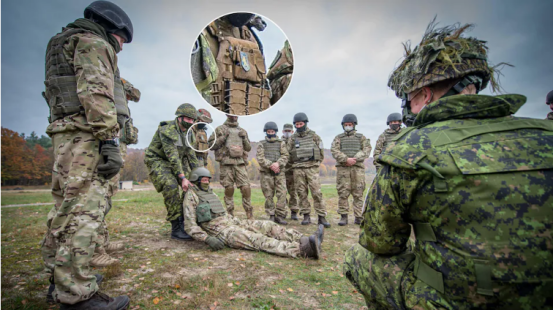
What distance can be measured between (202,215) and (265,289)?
1958 millimetres

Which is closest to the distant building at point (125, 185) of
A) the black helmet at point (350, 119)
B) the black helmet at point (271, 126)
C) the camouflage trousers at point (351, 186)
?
the black helmet at point (271, 126)

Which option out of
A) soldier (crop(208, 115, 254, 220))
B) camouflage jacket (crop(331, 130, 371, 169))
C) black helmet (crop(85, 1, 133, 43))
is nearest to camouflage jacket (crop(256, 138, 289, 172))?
soldier (crop(208, 115, 254, 220))

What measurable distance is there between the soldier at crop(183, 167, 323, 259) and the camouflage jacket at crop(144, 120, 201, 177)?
0.53m

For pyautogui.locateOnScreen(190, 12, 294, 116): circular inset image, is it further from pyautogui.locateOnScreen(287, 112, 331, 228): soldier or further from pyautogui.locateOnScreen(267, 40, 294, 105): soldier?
pyautogui.locateOnScreen(287, 112, 331, 228): soldier

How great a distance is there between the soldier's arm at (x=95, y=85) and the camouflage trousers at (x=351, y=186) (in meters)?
5.59

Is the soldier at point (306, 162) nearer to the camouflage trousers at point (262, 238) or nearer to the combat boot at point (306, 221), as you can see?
the combat boot at point (306, 221)

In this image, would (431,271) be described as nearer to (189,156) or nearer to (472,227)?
(472,227)

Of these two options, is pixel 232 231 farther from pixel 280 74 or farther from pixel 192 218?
pixel 280 74

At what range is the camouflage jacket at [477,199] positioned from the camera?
1250mm

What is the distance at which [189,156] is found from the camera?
5.48 m

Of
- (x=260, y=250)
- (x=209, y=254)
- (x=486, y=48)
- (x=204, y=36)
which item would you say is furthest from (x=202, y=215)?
(x=486, y=48)

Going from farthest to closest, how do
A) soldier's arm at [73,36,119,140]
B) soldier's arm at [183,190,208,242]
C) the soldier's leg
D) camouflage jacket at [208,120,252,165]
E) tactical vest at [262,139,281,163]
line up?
1. tactical vest at [262,139,281,163]
2. camouflage jacket at [208,120,252,165]
3. soldier's arm at [183,190,208,242]
4. soldier's arm at [73,36,119,140]
5. the soldier's leg

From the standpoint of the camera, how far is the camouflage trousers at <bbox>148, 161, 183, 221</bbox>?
4895 millimetres

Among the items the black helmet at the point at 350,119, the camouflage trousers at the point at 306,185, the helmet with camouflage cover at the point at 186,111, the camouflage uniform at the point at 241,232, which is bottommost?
the camouflage uniform at the point at 241,232
